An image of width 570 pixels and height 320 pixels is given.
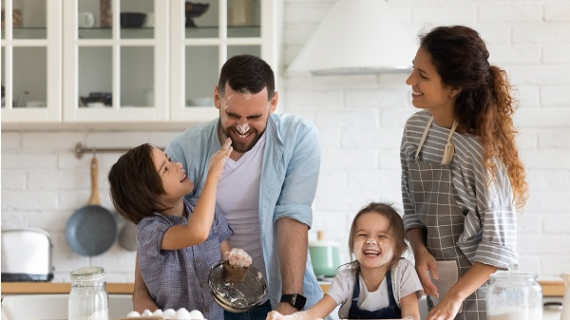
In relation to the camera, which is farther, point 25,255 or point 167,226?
point 25,255

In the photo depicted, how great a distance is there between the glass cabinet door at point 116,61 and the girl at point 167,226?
1483mm

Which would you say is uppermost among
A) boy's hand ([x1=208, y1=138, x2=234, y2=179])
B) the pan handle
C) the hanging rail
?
the hanging rail

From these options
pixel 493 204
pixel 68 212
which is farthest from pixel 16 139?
pixel 493 204

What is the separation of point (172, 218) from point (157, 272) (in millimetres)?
158

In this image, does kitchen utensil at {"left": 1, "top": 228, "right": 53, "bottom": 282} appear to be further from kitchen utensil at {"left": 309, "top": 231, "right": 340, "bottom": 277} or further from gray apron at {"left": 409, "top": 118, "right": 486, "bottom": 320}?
gray apron at {"left": 409, "top": 118, "right": 486, "bottom": 320}

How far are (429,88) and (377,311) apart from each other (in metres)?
0.61

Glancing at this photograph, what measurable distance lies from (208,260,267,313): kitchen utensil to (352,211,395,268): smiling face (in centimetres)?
28

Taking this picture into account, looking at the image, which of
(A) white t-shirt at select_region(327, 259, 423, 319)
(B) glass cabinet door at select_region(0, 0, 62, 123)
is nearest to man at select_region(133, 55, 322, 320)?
(A) white t-shirt at select_region(327, 259, 423, 319)

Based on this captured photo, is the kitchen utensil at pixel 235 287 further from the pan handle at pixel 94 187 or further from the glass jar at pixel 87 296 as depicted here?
the pan handle at pixel 94 187

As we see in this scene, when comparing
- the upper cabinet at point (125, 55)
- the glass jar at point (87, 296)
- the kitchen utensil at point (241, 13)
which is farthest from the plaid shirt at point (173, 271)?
the kitchen utensil at point (241, 13)

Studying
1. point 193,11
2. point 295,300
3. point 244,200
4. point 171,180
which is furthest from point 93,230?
Answer: point 295,300

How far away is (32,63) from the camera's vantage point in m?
4.05

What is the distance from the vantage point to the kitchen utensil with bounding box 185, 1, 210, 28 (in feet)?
13.2

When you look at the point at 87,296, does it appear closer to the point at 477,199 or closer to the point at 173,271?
the point at 173,271
